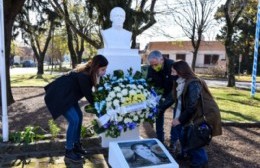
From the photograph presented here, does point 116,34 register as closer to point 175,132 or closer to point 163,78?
point 163,78

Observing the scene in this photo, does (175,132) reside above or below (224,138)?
above

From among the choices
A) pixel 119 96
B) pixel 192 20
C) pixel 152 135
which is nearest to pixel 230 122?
Answer: pixel 152 135

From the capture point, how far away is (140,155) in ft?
13.2

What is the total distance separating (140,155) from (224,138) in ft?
10.6

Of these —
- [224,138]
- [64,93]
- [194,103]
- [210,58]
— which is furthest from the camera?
[210,58]

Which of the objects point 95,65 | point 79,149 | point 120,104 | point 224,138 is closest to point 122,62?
point 120,104

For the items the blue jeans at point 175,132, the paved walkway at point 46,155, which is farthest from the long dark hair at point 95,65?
the blue jeans at point 175,132

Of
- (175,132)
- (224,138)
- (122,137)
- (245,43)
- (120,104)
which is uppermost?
(245,43)

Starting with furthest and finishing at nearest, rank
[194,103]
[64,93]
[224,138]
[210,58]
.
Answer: [210,58] < [224,138] < [64,93] < [194,103]

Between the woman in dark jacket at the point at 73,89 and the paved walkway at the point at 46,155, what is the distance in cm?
24

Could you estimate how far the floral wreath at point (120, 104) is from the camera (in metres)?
4.89

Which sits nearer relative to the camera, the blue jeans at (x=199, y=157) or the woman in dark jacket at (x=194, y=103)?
the woman in dark jacket at (x=194, y=103)

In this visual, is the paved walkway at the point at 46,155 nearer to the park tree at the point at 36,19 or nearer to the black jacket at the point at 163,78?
the black jacket at the point at 163,78

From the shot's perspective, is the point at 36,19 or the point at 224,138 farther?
the point at 36,19
